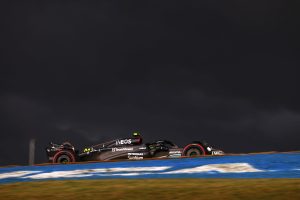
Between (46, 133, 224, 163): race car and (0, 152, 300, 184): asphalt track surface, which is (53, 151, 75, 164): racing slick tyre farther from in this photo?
(0, 152, 300, 184): asphalt track surface

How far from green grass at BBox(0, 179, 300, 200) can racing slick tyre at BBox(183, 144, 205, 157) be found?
22.8 ft

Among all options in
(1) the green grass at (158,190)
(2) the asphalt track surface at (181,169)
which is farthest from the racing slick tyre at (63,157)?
(1) the green grass at (158,190)

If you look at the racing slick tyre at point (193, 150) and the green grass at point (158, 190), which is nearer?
the green grass at point (158, 190)

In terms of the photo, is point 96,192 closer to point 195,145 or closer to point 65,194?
point 65,194

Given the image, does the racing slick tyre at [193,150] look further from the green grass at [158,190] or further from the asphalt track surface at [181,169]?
the green grass at [158,190]

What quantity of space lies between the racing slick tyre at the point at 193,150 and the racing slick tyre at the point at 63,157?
5.34 meters

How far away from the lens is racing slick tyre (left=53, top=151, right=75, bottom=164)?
750 inches

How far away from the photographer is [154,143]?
1816 cm

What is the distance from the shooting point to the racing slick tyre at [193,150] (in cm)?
1706

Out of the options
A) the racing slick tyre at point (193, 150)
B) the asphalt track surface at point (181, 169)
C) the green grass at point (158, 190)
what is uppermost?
the racing slick tyre at point (193, 150)

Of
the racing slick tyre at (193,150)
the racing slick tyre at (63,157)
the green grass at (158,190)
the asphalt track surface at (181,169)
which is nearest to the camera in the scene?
the green grass at (158,190)

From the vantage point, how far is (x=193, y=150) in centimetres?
1716

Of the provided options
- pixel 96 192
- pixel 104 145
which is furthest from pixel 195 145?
pixel 96 192

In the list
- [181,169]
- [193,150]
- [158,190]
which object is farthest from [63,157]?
[158,190]
